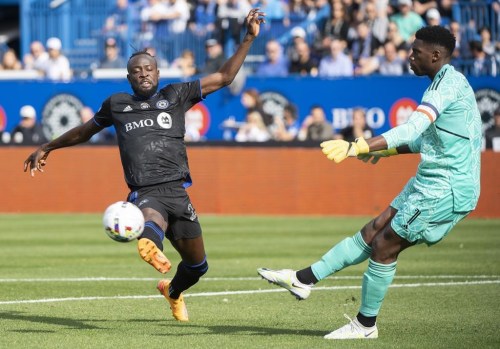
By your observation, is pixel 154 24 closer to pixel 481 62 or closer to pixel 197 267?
pixel 481 62

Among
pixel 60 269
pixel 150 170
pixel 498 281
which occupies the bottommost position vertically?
pixel 60 269

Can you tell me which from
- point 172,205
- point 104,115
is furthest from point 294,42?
point 172,205

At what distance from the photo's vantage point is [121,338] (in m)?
8.66

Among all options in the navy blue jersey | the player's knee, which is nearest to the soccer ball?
the navy blue jersey

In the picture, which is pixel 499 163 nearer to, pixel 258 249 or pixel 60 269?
pixel 258 249

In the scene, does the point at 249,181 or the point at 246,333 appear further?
the point at 249,181

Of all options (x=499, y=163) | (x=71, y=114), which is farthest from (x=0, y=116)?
(x=499, y=163)

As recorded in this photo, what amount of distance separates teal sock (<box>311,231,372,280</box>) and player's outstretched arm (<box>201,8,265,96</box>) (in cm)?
186

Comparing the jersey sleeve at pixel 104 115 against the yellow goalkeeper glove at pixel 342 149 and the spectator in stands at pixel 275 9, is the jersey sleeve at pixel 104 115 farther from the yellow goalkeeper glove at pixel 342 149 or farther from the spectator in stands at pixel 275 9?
the spectator in stands at pixel 275 9

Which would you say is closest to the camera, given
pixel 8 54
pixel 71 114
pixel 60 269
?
pixel 60 269

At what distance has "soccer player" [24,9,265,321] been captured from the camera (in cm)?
933

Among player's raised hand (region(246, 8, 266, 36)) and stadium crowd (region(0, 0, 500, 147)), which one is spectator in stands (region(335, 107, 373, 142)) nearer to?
stadium crowd (region(0, 0, 500, 147))

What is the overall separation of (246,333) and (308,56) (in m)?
17.1

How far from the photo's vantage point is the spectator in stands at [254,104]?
23.8m
